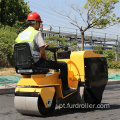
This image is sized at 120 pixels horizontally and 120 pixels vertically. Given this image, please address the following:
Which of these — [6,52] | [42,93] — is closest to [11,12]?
[6,52]

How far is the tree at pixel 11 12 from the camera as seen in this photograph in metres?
24.5

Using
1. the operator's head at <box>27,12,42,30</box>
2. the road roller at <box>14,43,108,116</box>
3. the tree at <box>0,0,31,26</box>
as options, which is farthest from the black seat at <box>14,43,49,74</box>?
the tree at <box>0,0,31,26</box>

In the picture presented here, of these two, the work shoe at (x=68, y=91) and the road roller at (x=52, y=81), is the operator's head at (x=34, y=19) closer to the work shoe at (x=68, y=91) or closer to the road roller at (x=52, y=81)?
the road roller at (x=52, y=81)

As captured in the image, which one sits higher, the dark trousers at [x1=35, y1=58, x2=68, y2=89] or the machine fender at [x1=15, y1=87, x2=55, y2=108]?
the dark trousers at [x1=35, y1=58, x2=68, y2=89]

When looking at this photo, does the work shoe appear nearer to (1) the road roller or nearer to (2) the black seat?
(1) the road roller

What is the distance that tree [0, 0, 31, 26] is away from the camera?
24.5 meters

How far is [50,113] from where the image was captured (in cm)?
500

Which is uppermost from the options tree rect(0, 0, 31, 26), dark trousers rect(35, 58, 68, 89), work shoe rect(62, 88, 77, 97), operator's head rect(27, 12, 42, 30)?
tree rect(0, 0, 31, 26)

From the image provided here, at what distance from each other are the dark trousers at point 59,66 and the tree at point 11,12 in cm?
2018

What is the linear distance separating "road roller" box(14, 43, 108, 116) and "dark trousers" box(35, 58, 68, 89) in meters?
0.08

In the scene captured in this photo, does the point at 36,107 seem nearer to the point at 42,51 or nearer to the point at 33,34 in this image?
the point at 42,51

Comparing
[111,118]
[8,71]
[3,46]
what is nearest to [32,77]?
[111,118]

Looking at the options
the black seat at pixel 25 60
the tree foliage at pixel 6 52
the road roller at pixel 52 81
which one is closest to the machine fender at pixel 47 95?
the road roller at pixel 52 81

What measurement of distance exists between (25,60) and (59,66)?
2.38 feet
